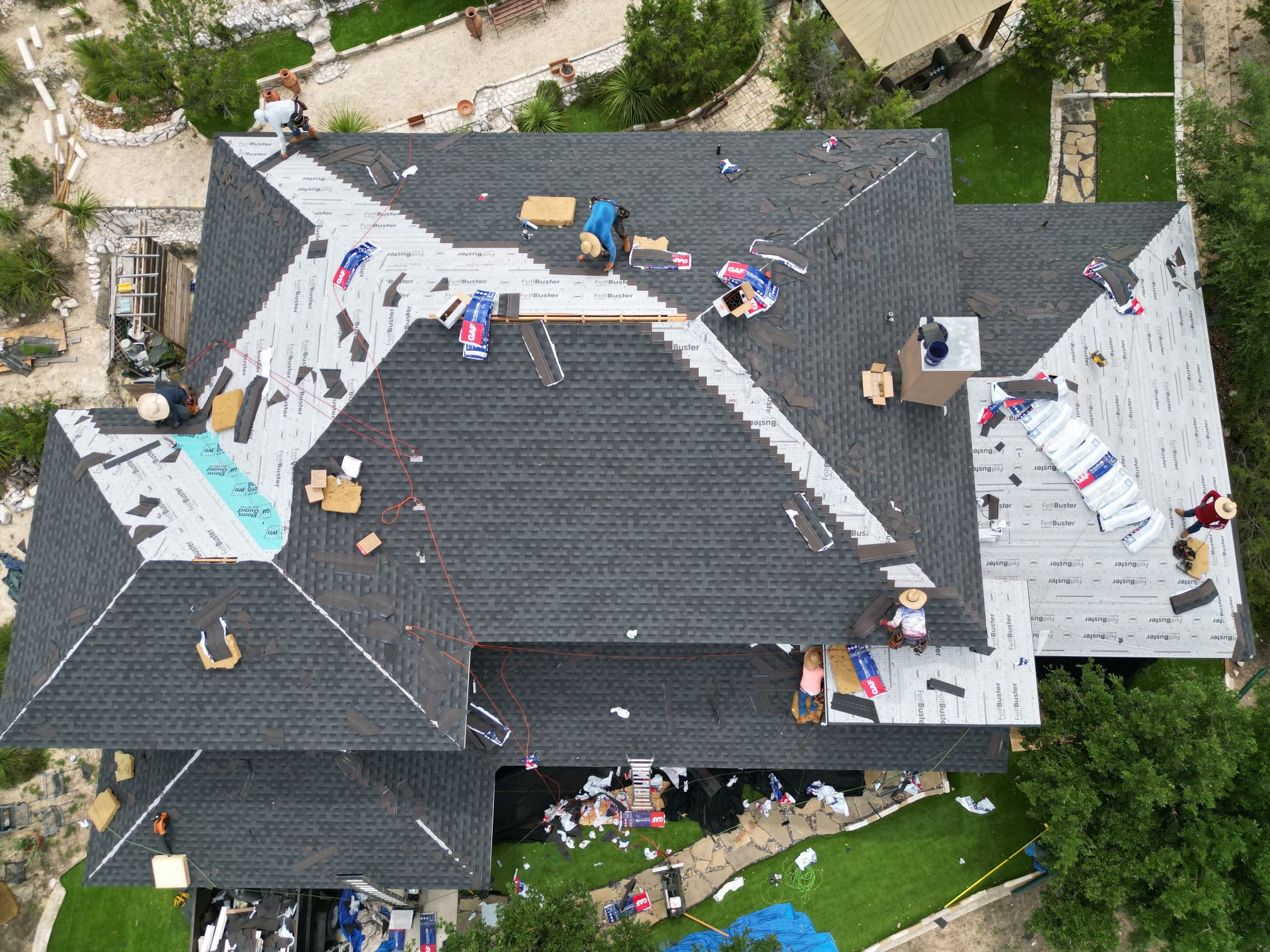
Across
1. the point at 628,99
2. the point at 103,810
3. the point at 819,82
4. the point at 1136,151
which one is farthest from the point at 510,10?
the point at 103,810

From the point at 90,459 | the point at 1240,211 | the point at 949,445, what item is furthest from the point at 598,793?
the point at 1240,211

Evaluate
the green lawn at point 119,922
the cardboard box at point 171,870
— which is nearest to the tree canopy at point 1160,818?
the cardboard box at point 171,870

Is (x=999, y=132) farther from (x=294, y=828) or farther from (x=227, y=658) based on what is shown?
(x=294, y=828)

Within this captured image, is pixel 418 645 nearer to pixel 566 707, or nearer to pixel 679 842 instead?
pixel 566 707

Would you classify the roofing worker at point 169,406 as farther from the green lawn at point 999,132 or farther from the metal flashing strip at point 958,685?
the green lawn at point 999,132

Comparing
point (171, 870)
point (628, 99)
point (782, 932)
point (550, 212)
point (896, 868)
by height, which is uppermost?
point (628, 99)

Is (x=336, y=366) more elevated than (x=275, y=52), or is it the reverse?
(x=275, y=52)

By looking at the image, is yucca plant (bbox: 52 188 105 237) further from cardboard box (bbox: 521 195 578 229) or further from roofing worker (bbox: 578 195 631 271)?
roofing worker (bbox: 578 195 631 271)
